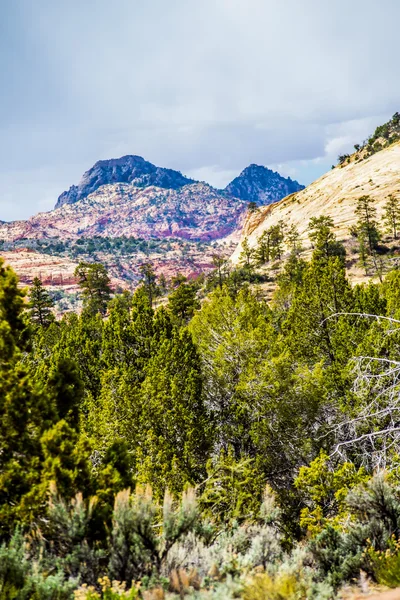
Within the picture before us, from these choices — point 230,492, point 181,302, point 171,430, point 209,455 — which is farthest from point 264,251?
point 230,492

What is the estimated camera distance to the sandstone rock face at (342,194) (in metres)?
83.7

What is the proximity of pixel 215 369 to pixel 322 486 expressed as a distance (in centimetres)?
674

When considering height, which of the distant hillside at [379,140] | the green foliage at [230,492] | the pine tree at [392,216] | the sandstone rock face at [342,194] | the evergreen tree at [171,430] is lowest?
the green foliage at [230,492]

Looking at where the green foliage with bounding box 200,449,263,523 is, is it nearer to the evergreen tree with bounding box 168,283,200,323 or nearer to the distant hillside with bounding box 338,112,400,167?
the evergreen tree with bounding box 168,283,200,323

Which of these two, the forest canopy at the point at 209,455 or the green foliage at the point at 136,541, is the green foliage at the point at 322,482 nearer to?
the forest canopy at the point at 209,455

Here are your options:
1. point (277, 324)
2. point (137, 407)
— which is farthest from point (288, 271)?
point (137, 407)

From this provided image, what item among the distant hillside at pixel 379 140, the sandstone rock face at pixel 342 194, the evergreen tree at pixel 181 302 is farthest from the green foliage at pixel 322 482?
the distant hillside at pixel 379 140

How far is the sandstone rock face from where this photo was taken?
83.7m

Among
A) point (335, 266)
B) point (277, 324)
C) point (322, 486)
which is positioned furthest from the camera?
point (277, 324)

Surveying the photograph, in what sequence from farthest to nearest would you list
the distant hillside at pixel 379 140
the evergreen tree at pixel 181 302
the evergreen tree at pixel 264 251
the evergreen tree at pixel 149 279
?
the distant hillside at pixel 379 140, the evergreen tree at pixel 264 251, the evergreen tree at pixel 149 279, the evergreen tree at pixel 181 302

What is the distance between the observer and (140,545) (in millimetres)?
6430

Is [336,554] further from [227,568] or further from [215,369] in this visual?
[215,369]

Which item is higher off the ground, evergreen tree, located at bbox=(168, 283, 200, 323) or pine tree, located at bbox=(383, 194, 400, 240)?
pine tree, located at bbox=(383, 194, 400, 240)

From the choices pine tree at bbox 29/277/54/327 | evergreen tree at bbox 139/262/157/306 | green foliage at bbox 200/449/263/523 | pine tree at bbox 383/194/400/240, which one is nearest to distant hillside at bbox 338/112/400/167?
pine tree at bbox 383/194/400/240
